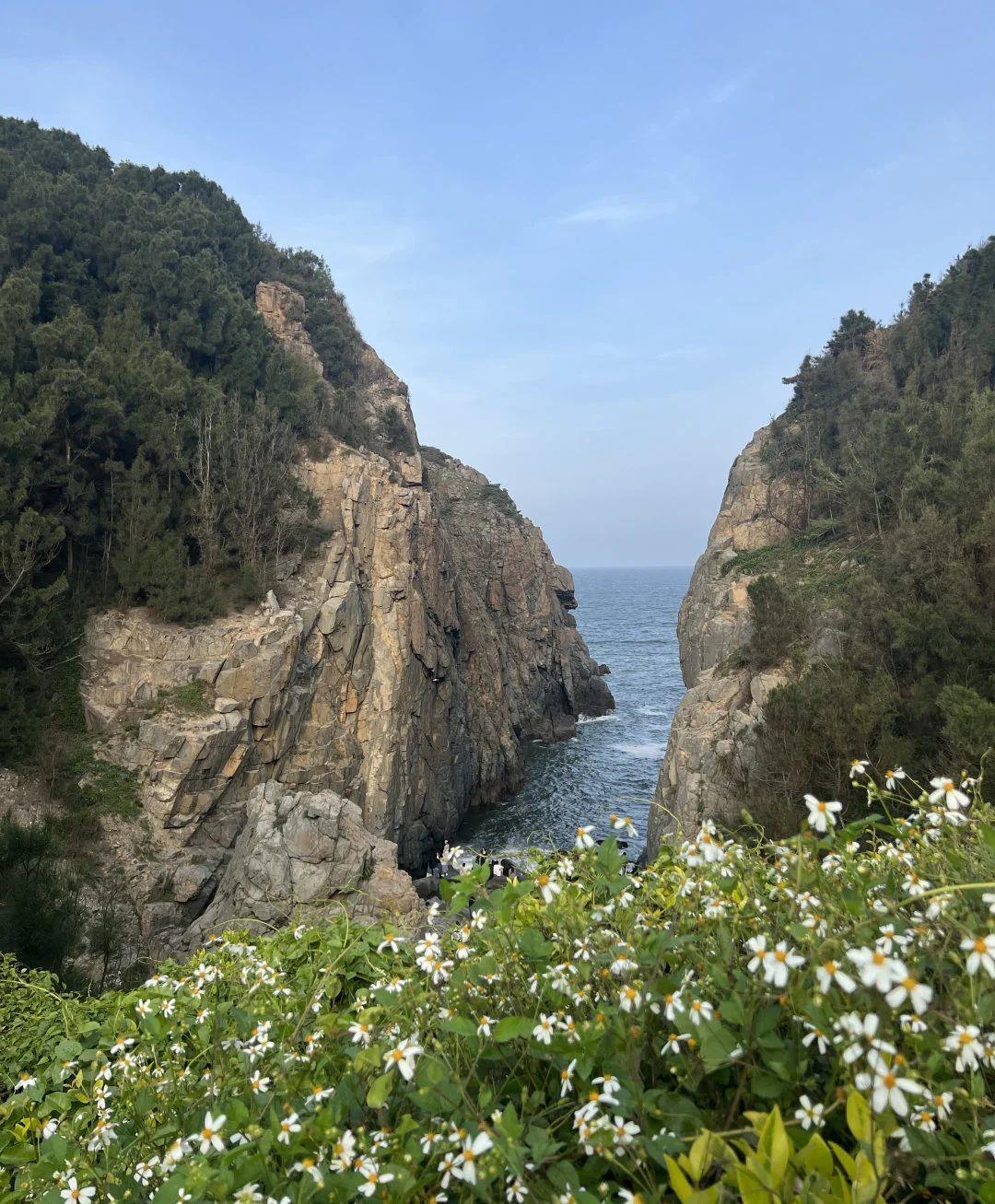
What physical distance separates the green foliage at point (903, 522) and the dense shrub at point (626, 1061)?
9347mm

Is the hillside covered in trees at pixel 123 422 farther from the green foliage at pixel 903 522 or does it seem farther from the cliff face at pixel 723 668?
the green foliage at pixel 903 522

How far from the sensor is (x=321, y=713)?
22.6 meters

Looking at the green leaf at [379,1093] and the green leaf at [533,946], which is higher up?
the green leaf at [533,946]

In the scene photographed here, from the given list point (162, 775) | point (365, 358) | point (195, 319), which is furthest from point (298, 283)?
point (162, 775)

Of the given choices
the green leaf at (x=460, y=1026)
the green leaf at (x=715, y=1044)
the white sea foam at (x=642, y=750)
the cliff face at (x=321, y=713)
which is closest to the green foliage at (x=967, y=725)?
the cliff face at (x=321, y=713)

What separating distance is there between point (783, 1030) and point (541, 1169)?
804 mm

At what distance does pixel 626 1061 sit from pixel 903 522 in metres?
19.6

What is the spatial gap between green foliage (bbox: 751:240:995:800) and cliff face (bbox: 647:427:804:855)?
115cm

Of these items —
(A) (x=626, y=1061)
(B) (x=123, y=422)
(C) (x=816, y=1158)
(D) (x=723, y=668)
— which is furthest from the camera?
(B) (x=123, y=422)

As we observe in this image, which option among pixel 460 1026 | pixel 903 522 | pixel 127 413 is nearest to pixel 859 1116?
pixel 460 1026

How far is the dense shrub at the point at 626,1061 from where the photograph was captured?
1.50 meters

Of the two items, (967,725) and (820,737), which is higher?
(967,725)

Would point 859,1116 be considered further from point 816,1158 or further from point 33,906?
point 33,906

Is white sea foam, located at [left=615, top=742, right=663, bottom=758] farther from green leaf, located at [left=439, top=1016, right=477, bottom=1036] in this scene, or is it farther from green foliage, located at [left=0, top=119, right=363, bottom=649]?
green leaf, located at [left=439, top=1016, right=477, bottom=1036]
